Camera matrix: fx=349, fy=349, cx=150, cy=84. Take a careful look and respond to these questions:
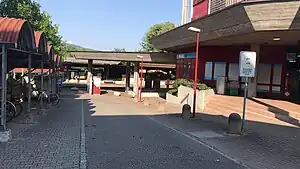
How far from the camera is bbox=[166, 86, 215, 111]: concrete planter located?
2083cm

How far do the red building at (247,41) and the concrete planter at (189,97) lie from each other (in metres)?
2.70

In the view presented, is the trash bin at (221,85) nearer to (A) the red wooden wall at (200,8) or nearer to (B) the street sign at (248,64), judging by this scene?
(A) the red wooden wall at (200,8)

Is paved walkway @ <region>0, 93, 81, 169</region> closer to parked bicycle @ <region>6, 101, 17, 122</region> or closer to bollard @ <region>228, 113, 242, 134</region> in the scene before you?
parked bicycle @ <region>6, 101, 17, 122</region>

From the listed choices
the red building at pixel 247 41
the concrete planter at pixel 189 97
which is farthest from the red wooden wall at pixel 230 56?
the concrete planter at pixel 189 97

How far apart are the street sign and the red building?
3.61 m

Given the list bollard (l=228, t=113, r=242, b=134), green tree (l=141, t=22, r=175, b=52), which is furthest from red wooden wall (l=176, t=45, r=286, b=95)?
green tree (l=141, t=22, r=175, b=52)

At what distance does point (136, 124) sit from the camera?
13.8 meters

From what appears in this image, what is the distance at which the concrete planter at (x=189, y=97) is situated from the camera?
20828mm

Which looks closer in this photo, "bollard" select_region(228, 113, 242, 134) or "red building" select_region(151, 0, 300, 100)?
"bollard" select_region(228, 113, 242, 134)

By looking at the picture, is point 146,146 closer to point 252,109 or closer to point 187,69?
point 252,109

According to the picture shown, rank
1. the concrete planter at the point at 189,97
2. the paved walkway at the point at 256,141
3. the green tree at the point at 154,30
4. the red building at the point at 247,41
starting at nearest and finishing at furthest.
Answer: the paved walkway at the point at 256,141 < the red building at the point at 247,41 < the concrete planter at the point at 189,97 < the green tree at the point at 154,30

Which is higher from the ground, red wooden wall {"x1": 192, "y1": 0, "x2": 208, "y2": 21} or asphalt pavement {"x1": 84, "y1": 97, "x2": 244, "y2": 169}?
red wooden wall {"x1": 192, "y1": 0, "x2": 208, "y2": 21}

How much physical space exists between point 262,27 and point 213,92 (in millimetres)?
7968

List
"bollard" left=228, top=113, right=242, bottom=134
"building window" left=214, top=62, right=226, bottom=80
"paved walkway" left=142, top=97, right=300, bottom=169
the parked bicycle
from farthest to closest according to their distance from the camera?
"building window" left=214, top=62, right=226, bottom=80
the parked bicycle
"bollard" left=228, top=113, right=242, bottom=134
"paved walkway" left=142, top=97, right=300, bottom=169
